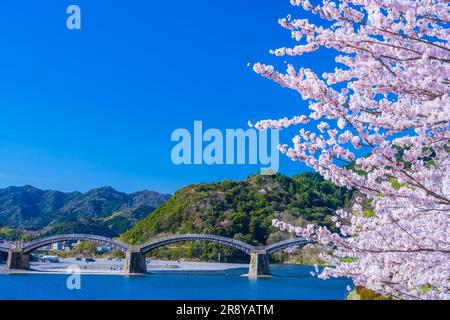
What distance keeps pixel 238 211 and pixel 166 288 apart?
39.1 meters

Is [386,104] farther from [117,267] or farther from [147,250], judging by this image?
[117,267]

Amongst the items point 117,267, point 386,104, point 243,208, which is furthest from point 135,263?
point 386,104

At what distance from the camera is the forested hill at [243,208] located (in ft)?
240

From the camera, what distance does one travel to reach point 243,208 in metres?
78.7

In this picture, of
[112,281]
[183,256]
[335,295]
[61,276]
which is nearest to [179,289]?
[112,281]

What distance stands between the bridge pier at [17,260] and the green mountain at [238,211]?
969 inches

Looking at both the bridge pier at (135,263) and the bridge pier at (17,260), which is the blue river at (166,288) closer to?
the bridge pier at (135,263)

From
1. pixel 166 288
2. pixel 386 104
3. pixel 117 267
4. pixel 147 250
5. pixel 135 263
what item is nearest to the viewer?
pixel 386 104

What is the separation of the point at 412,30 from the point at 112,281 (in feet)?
141

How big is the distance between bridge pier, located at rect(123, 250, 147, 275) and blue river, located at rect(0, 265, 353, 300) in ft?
4.53

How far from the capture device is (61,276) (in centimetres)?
5006

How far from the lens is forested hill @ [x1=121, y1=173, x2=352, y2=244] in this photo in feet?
240

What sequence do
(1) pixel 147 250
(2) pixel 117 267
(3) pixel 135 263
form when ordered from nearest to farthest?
1. (3) pixel 135 263
2. (1) pixel 147 250
3. (2) pixel 117 267
